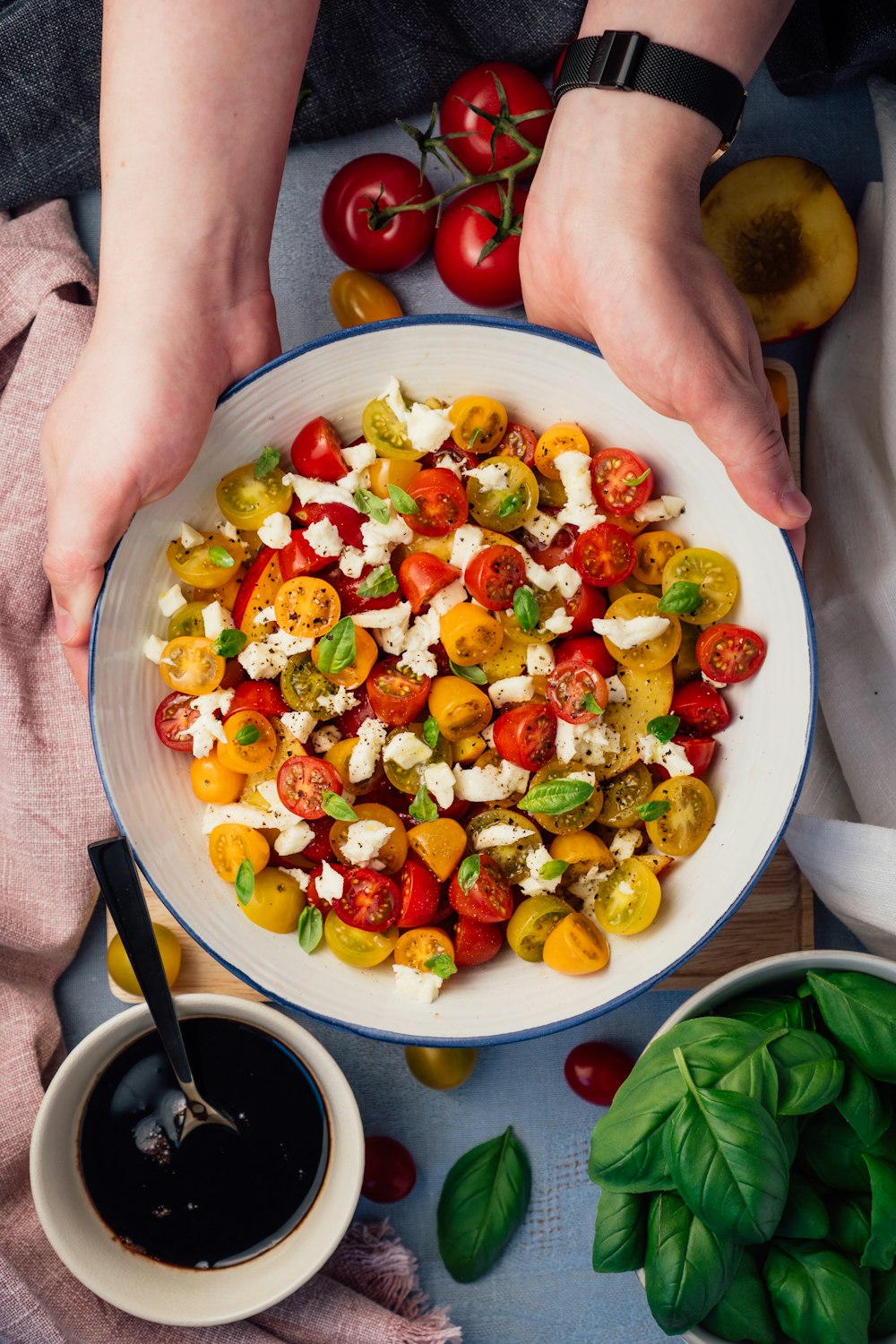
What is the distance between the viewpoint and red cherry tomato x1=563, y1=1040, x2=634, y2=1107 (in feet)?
5.94

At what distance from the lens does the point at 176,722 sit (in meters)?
1.52

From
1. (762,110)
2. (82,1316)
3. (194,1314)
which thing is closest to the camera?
(194,1314)

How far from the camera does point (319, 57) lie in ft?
5.97

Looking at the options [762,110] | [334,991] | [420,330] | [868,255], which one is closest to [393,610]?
[420,330]

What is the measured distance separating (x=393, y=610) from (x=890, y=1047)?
83 cm

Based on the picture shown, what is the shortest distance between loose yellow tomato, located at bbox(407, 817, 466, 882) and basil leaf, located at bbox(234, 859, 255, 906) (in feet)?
0.71

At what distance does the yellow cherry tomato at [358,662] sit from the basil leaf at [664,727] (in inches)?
15.2

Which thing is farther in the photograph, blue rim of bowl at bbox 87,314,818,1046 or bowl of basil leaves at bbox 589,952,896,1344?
blue rim of bowl at bbox 87,314,818,1046

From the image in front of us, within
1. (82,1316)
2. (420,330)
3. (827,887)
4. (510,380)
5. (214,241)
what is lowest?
(82,1316)

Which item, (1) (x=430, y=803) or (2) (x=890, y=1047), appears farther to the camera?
(1) (x=430, y=803)

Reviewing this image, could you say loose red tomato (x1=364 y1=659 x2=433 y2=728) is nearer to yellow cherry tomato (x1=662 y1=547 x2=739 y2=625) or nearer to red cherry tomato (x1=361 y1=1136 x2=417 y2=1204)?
yellow cherry tomato (x1=662 y1=547 x2=739 y2=625)

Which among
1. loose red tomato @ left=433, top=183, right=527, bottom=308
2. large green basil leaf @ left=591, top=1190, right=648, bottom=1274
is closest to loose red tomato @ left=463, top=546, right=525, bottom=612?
loose red tomato @ left=433, top=183, right=527, bottom=308

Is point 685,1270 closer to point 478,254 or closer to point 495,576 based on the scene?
point 495,576

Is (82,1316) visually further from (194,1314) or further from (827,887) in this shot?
(827,887)
